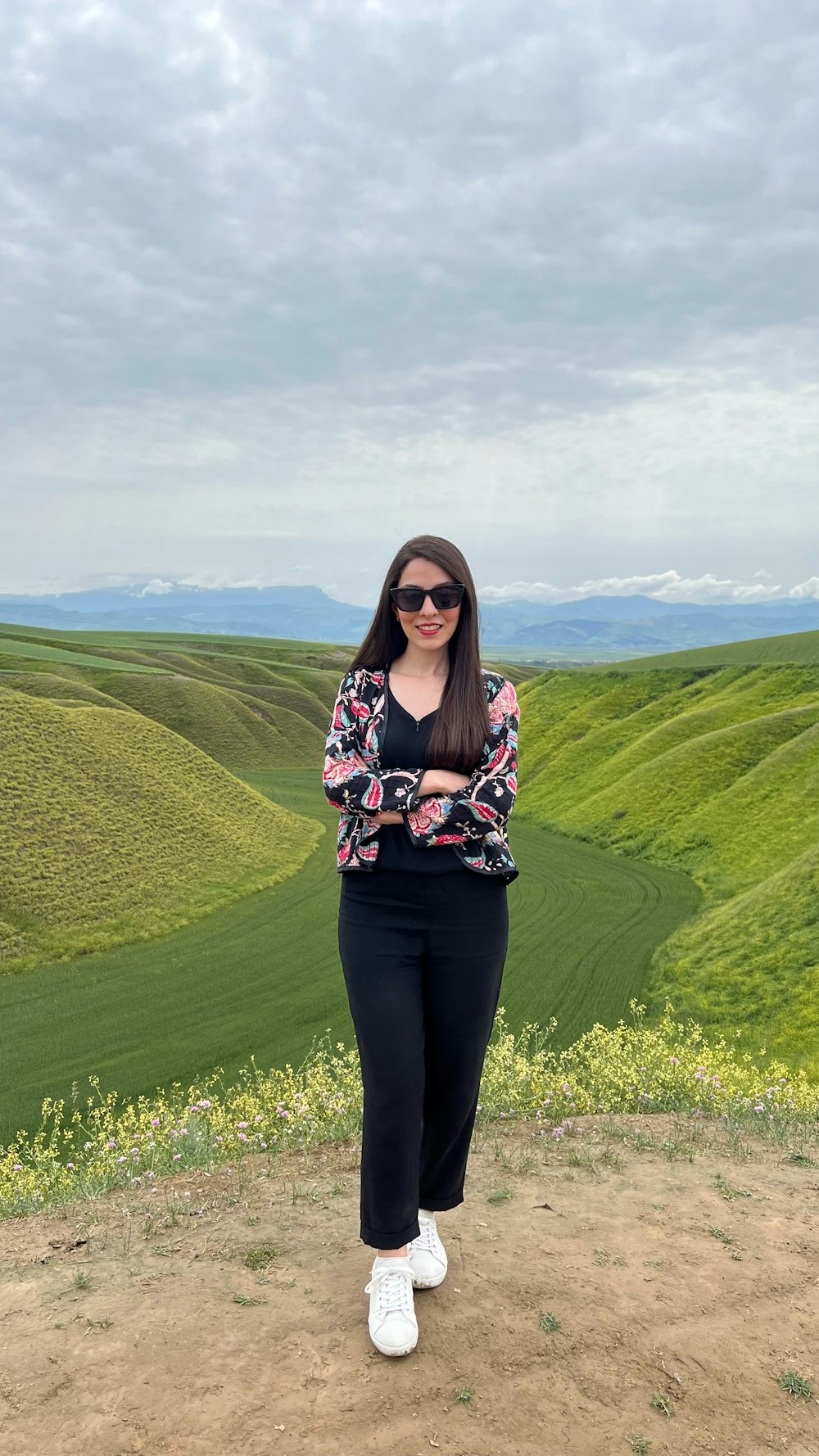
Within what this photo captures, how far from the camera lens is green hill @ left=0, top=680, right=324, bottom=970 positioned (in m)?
29.4

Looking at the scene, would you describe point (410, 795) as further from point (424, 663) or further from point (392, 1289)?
point (392, 1289)

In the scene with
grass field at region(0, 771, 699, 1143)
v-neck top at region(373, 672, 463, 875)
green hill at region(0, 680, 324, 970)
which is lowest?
grass field at region(0, 771, 699, 1143)

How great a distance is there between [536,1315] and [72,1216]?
3.93 metres

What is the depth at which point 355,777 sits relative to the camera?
4.84 meters

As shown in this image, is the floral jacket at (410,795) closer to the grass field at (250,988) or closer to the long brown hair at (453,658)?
the long brown hair at (453,658)

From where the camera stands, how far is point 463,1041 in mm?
4836

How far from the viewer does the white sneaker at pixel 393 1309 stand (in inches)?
174

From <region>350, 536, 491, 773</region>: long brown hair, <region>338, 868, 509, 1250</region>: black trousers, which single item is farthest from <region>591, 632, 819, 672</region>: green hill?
<region>338, 868, 509, 1250</region>: black trousers

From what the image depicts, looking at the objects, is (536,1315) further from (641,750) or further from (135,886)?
(641,750)

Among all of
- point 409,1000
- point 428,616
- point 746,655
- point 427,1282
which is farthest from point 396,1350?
point 746,655

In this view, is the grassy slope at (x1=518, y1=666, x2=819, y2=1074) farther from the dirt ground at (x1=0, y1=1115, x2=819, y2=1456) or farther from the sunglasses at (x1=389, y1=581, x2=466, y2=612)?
the sunglasses at (x1=389, y1=581, x2=466, y2=612)

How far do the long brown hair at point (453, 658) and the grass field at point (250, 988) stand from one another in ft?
54.0

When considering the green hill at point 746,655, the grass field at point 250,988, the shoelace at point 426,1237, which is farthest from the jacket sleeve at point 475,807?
the green hill at point 746,655

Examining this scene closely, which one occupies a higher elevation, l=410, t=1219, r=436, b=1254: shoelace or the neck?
the neck
